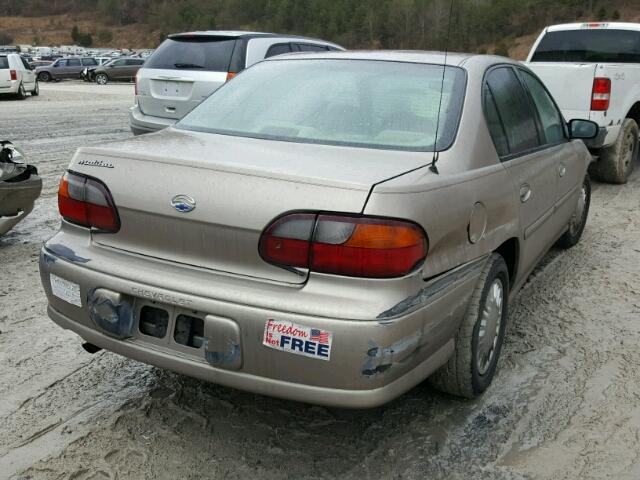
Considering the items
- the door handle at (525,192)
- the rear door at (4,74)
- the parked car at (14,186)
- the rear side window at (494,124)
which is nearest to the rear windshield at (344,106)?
the rear side window at (494,124)

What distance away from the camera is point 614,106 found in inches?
291

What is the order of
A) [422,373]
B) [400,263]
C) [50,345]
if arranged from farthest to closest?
1. [50,345]
2. [422,373]
3. [400,263]

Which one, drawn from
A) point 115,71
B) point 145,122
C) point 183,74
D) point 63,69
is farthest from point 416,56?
point 63,69

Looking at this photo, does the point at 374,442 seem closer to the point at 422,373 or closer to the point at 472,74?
the point at 422,373

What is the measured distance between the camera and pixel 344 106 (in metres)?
3.15

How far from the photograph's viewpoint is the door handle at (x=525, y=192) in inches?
131

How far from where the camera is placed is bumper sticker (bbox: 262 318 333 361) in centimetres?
225

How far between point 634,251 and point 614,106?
100 inches

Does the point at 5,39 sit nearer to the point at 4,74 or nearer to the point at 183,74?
the point at 4,74

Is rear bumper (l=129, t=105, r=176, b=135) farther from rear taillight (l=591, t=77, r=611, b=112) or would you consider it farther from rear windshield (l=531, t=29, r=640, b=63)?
rear windshield (l=531, t=29, r=640, b=63)

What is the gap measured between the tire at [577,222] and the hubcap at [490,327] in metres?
2.34

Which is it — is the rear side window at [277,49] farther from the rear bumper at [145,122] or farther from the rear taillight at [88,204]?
the rear taillight at [88,204]

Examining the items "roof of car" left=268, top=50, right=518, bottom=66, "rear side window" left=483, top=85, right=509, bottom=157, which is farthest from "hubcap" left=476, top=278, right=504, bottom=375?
"roof of car" left=268, top=50, right=518, bottom=66

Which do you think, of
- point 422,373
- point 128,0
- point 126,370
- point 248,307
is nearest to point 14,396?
point 126,370
